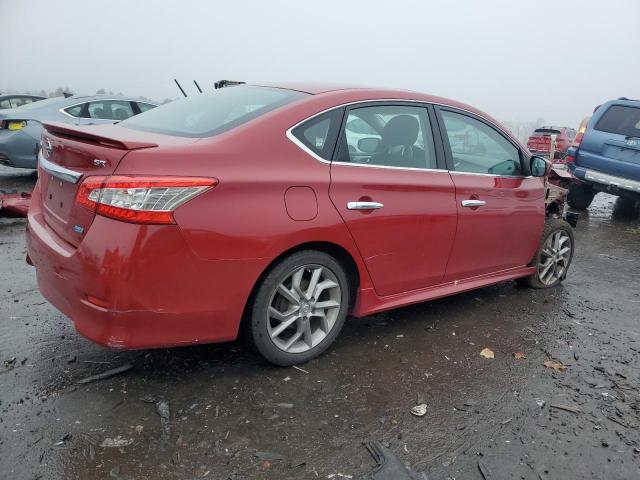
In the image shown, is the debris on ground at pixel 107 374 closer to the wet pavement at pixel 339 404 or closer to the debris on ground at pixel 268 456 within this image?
the wet pavement at pixel 339 404

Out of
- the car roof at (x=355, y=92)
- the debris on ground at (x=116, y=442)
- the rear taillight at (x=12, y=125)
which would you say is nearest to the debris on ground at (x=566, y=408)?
the car roof at (x=355, y=92)

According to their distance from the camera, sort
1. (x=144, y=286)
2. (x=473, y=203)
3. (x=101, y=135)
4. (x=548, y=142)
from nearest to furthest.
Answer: (x=144, y=286)
(x=101, y=135)
(x=473, y=203)
(x=548, y=142)

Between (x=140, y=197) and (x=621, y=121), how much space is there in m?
8.26

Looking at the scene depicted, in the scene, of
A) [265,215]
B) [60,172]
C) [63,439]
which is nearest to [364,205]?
[265,215]

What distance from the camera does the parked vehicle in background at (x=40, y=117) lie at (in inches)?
311

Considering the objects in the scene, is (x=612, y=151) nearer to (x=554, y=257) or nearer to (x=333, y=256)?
(x=554, y=257)

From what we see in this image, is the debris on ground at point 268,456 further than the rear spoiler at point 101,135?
No

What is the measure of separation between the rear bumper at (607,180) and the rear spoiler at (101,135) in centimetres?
769

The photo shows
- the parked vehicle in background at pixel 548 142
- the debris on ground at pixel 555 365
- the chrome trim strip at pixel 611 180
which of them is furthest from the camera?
the parked vehicle in background at pixel 548 142

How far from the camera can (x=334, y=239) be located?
2.89 m

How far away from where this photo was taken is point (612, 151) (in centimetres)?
801

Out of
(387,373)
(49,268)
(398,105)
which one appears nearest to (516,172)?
(398,105)

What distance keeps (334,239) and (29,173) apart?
906 cm

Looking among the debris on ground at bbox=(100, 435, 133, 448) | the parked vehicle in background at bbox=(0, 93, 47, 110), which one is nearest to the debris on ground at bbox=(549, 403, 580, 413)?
the debris on ground at bbox=(100, 435, 133, 448)
